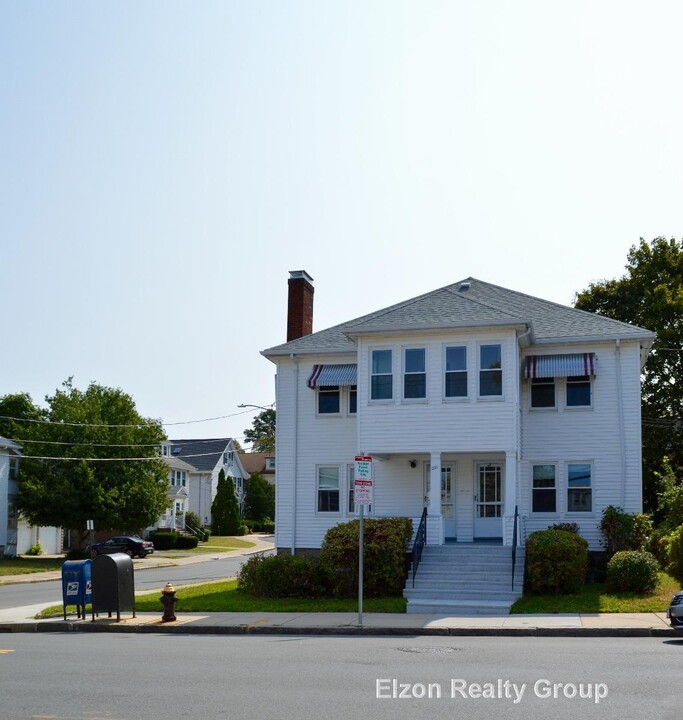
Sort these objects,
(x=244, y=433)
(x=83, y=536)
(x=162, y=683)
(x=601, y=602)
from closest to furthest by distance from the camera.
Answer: (x=162, y=683), (x=601, y=602), (x=83, y=536), (x=244, y=433)

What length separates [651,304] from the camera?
129 feet

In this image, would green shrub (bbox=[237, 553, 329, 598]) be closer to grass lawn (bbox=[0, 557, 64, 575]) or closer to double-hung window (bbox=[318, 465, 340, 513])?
double-hung window (bbox=[318, 465, 340, 513])

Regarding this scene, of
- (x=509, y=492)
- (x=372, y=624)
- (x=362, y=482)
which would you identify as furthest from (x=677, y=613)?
(x=509, y=492)

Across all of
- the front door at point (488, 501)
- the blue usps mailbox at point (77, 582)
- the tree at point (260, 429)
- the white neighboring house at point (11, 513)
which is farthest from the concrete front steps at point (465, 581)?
the tree at point (260, 429)

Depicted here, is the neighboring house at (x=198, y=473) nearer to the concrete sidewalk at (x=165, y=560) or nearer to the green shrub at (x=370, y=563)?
the concrete sidewalk at (x=165, y=560)

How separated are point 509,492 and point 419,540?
2716 mm

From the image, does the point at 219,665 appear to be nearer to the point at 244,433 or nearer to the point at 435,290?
the point at 435,290

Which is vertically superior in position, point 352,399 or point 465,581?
point 352,399

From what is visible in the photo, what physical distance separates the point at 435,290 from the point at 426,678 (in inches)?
717

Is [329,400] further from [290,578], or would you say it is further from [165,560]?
[165,560]

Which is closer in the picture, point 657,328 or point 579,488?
point 579,488

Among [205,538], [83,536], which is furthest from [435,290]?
[205,538]

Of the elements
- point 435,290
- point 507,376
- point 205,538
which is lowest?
point 205,538

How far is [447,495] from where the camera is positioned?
2689 cm
